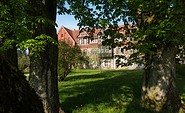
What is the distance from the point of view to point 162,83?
Result: 13594mm

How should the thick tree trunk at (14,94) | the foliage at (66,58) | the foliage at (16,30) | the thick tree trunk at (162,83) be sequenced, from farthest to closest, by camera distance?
1. the foliage at (66,58)
2. the thick tree trunk at (162,83)
3. the foliage at (16,30)
4. the thick tree trunk at (14,94)

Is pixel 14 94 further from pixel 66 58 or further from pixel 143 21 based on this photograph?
pixel 66 58

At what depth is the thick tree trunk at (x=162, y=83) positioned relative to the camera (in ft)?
44.3

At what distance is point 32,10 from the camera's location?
10336 mm

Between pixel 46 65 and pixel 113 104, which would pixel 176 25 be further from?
pixel 113 104

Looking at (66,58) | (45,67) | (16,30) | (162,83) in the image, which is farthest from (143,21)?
(66,58)

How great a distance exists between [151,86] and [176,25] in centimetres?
508

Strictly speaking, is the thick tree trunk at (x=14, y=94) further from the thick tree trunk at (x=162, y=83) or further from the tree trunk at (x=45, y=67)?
the thick tree trunk at (x=162, y=83)

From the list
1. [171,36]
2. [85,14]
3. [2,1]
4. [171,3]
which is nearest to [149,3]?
[171,3]

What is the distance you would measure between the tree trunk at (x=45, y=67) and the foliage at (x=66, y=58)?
2133 cm

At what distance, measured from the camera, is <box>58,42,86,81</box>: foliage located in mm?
32691

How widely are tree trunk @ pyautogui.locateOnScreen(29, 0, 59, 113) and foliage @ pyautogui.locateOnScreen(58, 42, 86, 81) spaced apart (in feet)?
70.0

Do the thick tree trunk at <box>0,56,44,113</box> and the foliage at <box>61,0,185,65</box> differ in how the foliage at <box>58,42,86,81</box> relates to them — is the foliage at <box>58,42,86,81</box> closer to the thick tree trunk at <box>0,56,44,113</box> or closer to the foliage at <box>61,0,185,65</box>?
the foliage at <box>61,0,185,65</box>

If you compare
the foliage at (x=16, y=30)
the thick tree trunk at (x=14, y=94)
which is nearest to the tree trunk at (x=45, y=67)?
the foliage at (x=16, y=30)
